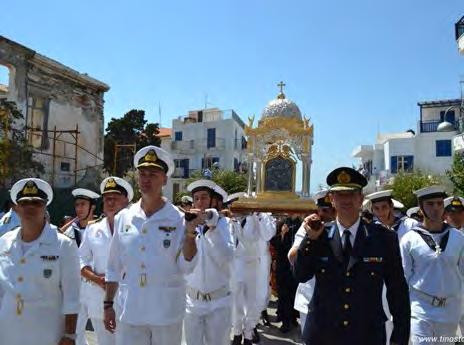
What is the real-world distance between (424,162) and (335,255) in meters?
42.1

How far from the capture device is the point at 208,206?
19.0 feet

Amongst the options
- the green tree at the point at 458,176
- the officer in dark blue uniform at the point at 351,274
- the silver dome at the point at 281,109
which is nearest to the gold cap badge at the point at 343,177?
the officer in dark blue uniform at the point at 351,274

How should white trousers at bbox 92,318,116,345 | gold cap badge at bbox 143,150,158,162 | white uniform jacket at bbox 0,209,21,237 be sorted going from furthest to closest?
white uniform jacket at bbox 0,209,21,237 < white trousers at bbox 92,318,116,345 < gold cap badge at bbox 143,150,158,162

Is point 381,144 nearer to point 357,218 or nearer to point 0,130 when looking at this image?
point 0,130

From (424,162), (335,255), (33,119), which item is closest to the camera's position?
(335,255)

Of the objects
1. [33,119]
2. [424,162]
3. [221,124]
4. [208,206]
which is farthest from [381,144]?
[208,206]

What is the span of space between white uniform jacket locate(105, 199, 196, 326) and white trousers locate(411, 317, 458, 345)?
8.71ft

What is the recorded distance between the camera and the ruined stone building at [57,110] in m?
20.2

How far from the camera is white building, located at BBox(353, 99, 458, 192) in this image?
41.9m

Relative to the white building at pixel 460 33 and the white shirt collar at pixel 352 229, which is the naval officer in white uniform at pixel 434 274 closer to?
the white shirt collar at pixel 352 229

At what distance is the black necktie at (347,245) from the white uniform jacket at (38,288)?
6.93ft

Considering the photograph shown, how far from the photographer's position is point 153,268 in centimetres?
406

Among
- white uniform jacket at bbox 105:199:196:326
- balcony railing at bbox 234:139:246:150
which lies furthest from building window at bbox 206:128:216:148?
white uniform jacket at bbox 105:199:196:326

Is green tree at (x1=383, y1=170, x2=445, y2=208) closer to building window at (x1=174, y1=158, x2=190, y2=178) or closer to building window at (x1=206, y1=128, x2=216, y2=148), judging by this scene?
building window at (x1=206, y1=128, x2=216, y2=148)
